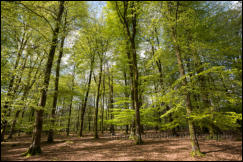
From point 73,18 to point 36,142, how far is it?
890 centimetres

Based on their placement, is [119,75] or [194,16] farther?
[119,75]

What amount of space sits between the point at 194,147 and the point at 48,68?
9.09m

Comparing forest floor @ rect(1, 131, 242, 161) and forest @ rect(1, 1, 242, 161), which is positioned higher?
forest @ rect(1, 1, 242, 161)

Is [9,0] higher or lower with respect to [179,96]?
higher

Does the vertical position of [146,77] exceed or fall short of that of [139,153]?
it exceeds it

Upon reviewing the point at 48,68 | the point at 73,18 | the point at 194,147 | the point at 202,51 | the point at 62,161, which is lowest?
the point at 62,161

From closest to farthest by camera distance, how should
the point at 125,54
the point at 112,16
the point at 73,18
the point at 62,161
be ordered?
1. the point at 62,161
2. the point at 73,18
3. the point at 112,16
4. the point at 125,54

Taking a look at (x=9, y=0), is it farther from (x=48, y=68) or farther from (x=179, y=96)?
(x=179, y=96)

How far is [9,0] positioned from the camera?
4719 mm

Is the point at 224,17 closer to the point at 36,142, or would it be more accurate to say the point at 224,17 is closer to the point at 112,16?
the point at 112,16

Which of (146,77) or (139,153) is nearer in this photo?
(139,153)

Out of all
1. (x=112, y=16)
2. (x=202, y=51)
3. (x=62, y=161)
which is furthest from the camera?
(x=112, y=16)

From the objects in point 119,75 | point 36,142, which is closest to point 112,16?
point 119,75

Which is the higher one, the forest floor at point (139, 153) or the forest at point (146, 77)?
the forest at point (146, 77)
